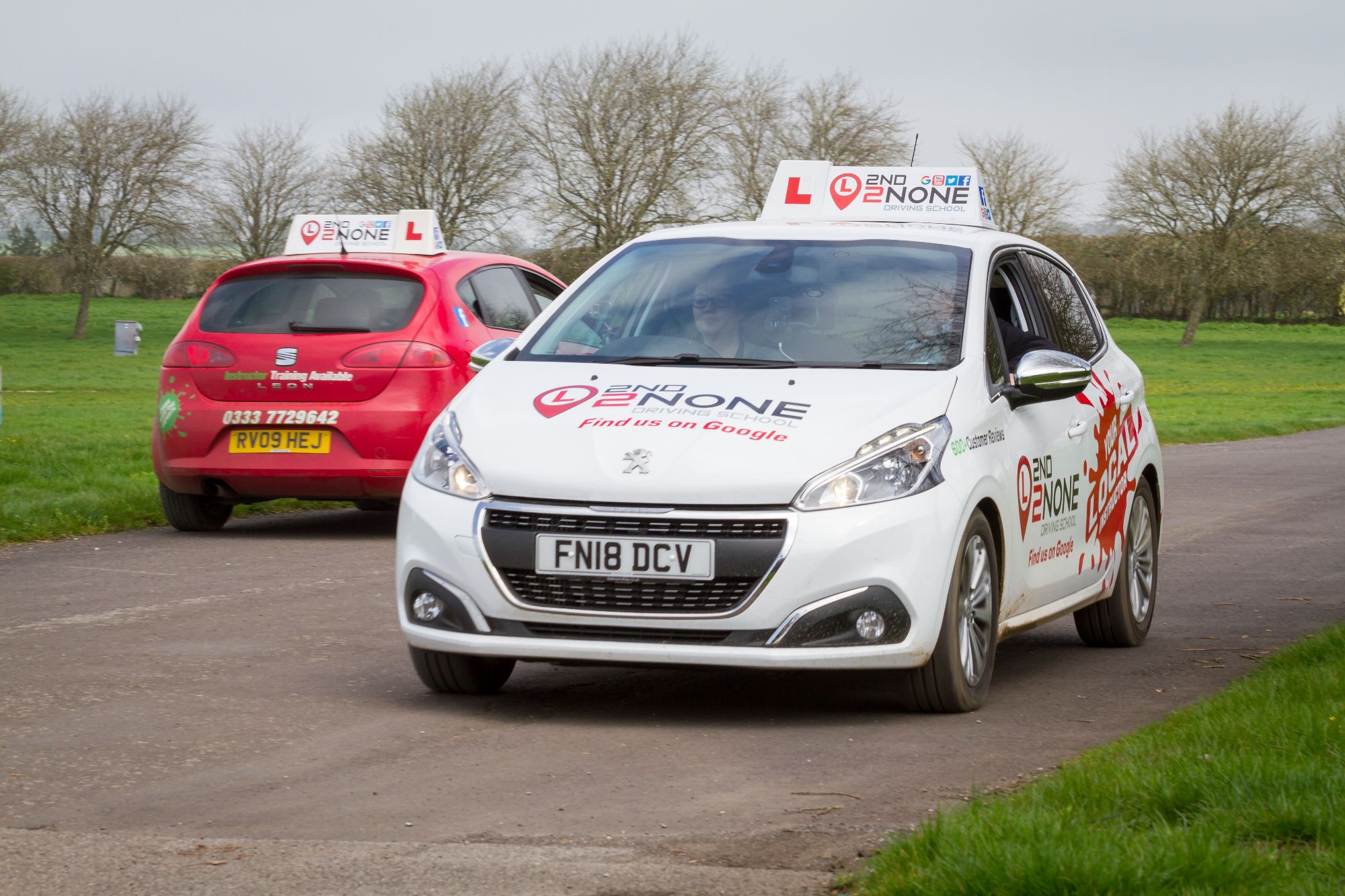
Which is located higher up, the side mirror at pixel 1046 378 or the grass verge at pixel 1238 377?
the side mirror at pixel 1046 378

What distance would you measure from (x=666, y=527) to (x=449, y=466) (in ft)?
2.76

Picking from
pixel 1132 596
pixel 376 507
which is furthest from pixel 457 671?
pixel 376 507

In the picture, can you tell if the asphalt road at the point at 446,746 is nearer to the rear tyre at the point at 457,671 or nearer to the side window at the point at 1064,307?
the rear tyre at the point at 457,671

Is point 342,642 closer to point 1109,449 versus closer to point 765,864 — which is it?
point 1109,449

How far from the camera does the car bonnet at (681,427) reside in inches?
223

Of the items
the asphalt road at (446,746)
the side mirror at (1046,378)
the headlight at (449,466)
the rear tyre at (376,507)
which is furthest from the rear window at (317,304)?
the side mirror at (1046,378)

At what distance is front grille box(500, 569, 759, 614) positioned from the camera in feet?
18.6

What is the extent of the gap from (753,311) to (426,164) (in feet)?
209

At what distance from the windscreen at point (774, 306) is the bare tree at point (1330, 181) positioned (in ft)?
229

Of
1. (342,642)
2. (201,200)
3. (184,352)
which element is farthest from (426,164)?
(342,642)

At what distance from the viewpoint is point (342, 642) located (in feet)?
25.1

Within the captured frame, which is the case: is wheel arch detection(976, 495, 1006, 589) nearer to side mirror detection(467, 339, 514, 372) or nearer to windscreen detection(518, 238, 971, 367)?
windscreen detection(518, 238, 971, 367)

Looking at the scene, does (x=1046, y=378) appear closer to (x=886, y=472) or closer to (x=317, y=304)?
(x=886, y=472)

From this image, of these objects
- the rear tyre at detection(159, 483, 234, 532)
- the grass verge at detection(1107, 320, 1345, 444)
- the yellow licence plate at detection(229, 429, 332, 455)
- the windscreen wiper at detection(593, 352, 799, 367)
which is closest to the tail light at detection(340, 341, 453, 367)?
the yellow licence plate at detection(229, 429, 332, 455)
